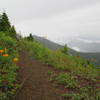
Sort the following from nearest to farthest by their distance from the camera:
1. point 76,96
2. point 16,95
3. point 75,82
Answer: point 16,95, point 76,96, point 75,82

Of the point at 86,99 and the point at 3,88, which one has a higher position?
the point at 3,88

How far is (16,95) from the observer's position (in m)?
5.05

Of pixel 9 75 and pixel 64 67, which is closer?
pixel 9 75

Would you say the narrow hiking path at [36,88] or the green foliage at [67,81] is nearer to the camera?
the narrow hiking path at [36,88]

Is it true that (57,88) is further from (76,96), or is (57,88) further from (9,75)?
(9,75)

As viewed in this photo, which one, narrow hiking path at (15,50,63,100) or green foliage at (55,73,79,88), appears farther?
green foliage at (55,73,79,88)

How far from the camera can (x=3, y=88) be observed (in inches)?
203

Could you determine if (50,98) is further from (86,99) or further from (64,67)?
(64,67)

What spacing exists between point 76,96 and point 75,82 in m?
1.34

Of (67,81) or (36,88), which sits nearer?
(36,88)

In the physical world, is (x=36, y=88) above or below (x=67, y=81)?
below

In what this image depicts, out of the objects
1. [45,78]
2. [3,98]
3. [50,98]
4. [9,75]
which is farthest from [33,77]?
[3,98]

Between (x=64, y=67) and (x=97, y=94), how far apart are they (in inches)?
138

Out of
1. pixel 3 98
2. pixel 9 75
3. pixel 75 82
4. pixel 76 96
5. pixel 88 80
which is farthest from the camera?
pixel 88 80
